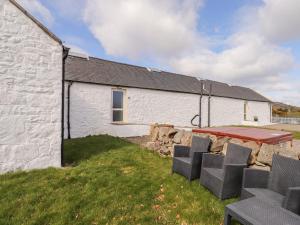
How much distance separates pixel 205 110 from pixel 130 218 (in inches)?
637

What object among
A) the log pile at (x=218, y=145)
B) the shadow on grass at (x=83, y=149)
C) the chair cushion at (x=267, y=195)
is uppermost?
the log pile at (x=218, y=145)

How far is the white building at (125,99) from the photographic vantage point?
38.8 feet

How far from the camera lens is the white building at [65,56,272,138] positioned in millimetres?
11828

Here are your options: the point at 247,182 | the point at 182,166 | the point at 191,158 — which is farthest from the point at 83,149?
the point at 247,182

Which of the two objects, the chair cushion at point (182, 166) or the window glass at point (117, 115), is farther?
the window glass at point (117, 115)

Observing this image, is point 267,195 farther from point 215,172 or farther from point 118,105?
point 118,105

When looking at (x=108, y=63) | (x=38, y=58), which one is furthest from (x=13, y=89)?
(x=108, y=63)

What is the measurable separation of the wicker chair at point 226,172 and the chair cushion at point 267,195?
0.39 meters

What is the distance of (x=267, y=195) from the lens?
354cm

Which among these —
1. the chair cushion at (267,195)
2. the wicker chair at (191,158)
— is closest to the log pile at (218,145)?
the wicker chair at (191,158)

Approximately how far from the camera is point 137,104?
1407 cm

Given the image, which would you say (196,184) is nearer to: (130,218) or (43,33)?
(130,218)

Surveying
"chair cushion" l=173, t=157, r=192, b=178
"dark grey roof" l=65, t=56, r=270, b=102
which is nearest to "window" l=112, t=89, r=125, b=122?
"dark grey roof" l=65, t=56, r=270, b=102

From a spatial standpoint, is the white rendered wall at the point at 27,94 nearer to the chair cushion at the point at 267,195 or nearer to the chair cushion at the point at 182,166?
the chair cushion at the point at 182,166
